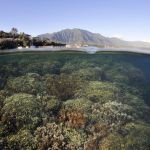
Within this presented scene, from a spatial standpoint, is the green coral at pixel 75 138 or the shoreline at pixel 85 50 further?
the shoreline at pixel 85 50

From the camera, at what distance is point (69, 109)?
33.2 ft

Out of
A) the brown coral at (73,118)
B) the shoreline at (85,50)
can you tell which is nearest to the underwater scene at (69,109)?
the brown coral at (73,118)

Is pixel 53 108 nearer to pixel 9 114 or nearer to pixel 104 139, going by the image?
pixel 9 114

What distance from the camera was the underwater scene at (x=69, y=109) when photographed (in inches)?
348

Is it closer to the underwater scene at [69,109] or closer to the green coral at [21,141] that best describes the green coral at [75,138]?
the underwater scene at [69,109]

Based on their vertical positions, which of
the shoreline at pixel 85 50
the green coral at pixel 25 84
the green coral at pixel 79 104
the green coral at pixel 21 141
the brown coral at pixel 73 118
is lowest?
the green coral at pixel 21 141

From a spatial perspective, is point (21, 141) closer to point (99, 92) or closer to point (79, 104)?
point (79, 104)

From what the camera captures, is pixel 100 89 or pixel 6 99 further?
pixel 100 89

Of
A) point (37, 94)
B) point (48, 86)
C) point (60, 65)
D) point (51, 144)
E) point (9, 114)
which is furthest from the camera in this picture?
point (60, 65)

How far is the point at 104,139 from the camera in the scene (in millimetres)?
8961

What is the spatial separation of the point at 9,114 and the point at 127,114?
4375 mm

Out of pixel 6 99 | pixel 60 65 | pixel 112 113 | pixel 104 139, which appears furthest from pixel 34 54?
pixel 104 139

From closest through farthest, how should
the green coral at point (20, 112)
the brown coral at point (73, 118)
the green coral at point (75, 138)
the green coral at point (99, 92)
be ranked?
the green coral at point (75, 138) < the green coral at point (20, 112) < the brown coral at point (73, 118) < the green coral at point (99, 92)

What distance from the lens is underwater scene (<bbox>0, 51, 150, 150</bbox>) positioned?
29.0 ft
